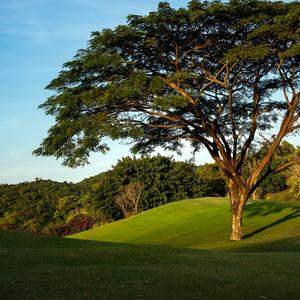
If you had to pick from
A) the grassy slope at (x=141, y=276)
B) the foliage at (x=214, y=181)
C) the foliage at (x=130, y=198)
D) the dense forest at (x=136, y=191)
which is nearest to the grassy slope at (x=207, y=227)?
the grassy slope at (x=141, y=276)

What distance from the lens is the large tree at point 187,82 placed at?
2402cm

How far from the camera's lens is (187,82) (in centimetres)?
2667

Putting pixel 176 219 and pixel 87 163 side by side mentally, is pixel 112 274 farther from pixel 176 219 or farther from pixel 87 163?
pixel 176 219

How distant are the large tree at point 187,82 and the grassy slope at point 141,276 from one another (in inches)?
352

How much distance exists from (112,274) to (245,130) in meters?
19.0

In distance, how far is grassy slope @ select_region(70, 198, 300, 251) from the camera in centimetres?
2898

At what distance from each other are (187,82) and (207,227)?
51.1ft

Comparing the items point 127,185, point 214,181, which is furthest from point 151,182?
point 214,181

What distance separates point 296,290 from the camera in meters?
10.9

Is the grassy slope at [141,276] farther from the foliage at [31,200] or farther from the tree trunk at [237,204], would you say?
the foliage at [31,200]

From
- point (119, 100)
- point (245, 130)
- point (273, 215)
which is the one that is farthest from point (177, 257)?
point (273, 215)

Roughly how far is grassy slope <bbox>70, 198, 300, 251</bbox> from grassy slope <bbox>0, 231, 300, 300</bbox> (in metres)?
10.5

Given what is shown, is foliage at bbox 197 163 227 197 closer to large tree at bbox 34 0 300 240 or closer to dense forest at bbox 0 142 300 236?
dense forest at bbox 0 142 300 236

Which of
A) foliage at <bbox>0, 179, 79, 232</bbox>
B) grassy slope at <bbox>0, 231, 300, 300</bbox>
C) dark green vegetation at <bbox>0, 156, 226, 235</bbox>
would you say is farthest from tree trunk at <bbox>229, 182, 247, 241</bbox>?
foliage at <bbox>0, 179, 79, 232</bbox>
